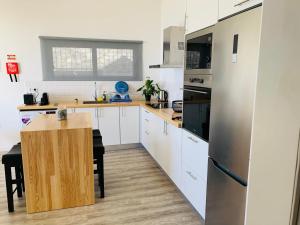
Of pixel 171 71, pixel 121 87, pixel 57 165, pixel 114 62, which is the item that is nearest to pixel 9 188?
pixel 57 165

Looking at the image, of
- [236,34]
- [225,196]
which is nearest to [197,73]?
[236,34]

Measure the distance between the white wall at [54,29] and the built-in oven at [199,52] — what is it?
2331 millimetres

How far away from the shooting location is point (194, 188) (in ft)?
7.46

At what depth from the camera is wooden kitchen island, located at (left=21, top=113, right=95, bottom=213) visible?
225 cm

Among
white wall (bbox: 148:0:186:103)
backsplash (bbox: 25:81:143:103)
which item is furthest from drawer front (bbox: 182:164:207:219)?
backsplash (bbox: 25:81:143:103)

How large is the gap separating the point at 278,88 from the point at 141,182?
2.39 metres

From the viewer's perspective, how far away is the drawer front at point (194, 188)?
212 centimetres

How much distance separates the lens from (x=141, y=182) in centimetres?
302

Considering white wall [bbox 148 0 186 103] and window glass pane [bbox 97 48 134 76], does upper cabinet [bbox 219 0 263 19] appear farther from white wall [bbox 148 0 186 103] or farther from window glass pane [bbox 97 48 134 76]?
window glass pane [bbox 97 48 134 76]

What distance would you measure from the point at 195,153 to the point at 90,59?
116 inches

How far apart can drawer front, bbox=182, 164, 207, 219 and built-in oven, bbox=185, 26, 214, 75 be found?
3.28 feet

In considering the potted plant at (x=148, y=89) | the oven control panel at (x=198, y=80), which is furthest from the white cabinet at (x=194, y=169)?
the potted plant at (x=148, y=89)

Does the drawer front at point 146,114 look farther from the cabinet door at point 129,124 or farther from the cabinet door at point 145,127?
the cabinet door at point 129,124

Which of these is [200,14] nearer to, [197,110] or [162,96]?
[197,110]
